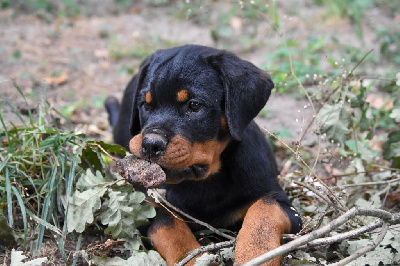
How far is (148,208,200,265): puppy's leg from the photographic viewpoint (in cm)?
316

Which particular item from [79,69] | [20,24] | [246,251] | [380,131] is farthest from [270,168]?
[20,24]

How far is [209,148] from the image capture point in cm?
312

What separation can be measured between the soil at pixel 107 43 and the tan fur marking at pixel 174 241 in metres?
2.35

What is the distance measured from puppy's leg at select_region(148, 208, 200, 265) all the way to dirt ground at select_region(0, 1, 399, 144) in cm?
232

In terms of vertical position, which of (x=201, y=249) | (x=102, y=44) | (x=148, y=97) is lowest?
(x=102, y=44)

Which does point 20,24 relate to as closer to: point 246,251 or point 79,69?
point 79,69

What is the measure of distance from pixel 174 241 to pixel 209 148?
60 cm

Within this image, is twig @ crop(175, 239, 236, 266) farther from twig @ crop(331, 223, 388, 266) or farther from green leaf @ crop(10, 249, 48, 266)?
green leaf @ crop(10, 249, 48, 266)

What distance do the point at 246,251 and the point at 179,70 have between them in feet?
3.60

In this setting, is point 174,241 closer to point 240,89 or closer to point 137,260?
point 137,260

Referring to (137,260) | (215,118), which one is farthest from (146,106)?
(137,260)

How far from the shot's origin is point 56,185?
3.51 m

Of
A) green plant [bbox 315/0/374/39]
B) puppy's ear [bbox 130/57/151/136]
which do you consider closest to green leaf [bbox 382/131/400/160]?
puppy's ear [bbox 130/57/151/136]

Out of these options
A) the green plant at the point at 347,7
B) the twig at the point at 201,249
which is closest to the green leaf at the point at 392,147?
the twig at the point at 201,249
